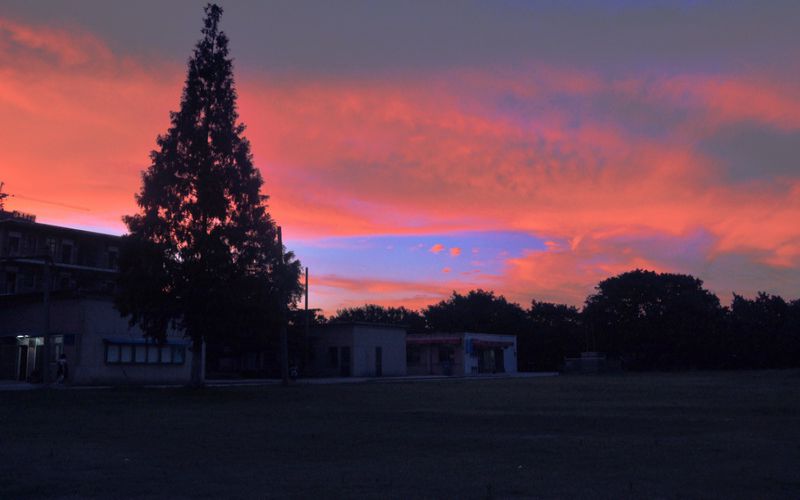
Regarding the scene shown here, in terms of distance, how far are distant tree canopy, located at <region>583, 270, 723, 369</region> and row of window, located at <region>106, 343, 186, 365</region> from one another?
61863 mm

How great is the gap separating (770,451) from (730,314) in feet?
309

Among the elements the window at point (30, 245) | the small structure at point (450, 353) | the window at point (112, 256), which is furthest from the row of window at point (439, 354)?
the window at point (30, 245)

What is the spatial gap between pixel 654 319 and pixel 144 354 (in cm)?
6960

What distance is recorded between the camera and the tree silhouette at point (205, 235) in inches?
1420

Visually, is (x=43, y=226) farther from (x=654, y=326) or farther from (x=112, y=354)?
(x=654, y=326)

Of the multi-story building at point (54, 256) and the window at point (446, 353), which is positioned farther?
the window at point (446, 353)

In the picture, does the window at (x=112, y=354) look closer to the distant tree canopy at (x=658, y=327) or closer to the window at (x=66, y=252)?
the window at (x=66, y=252)

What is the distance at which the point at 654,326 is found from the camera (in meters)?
94.6

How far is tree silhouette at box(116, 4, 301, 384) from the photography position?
36.1m

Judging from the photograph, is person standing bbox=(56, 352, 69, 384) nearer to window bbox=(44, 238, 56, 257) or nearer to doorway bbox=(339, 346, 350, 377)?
doorway bbox=(339, 346, 350, 377)

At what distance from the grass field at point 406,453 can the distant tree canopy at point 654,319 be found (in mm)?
73171

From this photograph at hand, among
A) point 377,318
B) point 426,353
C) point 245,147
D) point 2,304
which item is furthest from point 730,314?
point 2,304

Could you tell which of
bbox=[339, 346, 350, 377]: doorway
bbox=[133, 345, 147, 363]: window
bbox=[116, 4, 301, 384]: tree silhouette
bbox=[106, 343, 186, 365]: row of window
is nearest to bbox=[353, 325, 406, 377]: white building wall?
bbox=[339, 346, 350, 377]: doorway

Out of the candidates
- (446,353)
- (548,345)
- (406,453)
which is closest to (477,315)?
(548,345)
